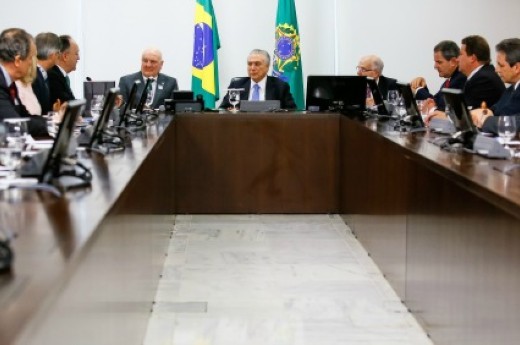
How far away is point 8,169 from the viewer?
10.6ft

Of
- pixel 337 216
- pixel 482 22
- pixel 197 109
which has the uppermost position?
pixel 482 22

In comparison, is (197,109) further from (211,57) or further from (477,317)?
(477,317)

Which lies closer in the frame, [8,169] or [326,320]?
[8,169]

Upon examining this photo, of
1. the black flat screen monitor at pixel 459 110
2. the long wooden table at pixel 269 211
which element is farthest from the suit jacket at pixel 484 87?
the black flat screen monitor at pixel 459 110

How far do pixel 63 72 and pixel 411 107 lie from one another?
3309 mm

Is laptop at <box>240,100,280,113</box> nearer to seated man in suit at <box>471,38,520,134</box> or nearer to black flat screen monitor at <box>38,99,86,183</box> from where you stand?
seated man in suit at <box>471,38,520,134</box>

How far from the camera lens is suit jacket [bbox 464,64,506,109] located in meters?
6.33

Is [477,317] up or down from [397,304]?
up

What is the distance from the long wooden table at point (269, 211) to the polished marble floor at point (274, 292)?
0.14 m

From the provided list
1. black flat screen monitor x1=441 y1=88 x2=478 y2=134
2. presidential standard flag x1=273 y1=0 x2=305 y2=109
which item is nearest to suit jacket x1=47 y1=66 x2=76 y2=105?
presidential standard flag x1=273 y1=0 x2=305 y2=109

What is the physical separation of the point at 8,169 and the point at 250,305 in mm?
1685

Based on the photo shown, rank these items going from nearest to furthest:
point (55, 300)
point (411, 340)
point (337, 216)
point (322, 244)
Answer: point (55, 300) < point (411, 340) < point (322, 244) < point (337, 216)

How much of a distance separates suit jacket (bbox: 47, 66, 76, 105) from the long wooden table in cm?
99

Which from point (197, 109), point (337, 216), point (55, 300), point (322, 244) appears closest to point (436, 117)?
point (322, 244)
